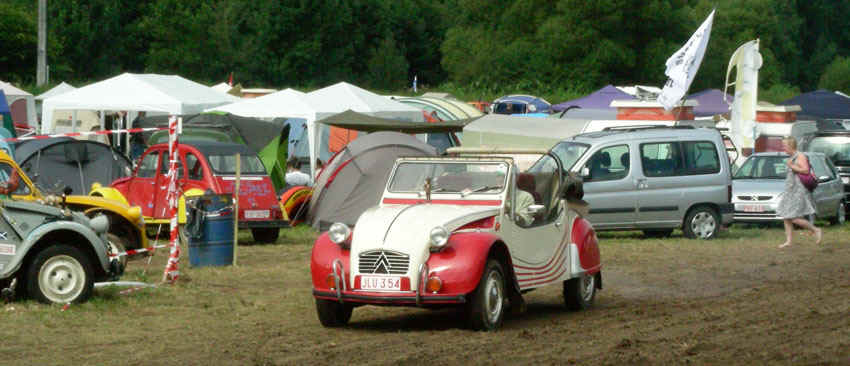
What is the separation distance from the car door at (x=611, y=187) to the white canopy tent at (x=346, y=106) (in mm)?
8157

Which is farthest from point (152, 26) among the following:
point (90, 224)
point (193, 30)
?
point (90, 224)

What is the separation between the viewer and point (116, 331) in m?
11.0

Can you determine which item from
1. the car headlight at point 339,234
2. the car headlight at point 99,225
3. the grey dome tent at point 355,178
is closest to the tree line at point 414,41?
the grey dome tent at point 355,178

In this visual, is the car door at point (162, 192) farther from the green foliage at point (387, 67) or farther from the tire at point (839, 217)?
the green foliage at point (387, 67)

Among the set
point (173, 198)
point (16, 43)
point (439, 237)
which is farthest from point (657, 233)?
point (16, 43)

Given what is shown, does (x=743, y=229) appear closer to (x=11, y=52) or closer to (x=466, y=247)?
(x=466, y=247)

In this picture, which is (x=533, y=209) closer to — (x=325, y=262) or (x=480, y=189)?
(x=480, y=189)

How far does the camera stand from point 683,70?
2652 cm

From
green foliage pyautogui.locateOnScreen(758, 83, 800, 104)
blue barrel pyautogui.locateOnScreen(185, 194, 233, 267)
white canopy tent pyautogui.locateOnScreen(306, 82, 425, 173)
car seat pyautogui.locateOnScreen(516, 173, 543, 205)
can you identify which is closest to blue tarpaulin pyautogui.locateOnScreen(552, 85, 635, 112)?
white canopy tent pyautogui.locateOnScreen(306, 82, 425, 173)

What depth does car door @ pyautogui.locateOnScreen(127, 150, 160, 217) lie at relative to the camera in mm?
20484

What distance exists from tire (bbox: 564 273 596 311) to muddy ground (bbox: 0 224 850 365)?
19cm

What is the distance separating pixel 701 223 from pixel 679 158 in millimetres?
1231

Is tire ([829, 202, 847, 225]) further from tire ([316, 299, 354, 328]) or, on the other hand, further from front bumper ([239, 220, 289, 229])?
tire ([316, 299, 354, 328])

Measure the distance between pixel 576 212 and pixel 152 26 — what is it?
7157 cm
